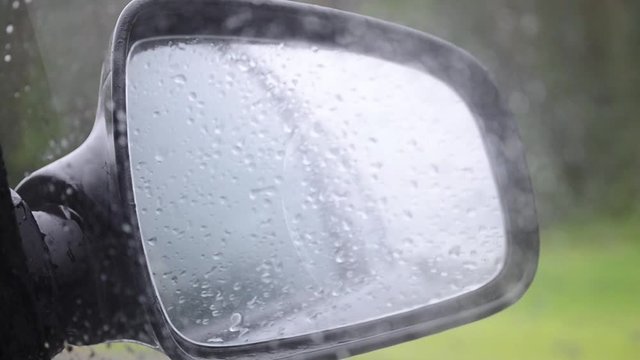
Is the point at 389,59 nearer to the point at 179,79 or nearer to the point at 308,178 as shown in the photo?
the point at 308,178

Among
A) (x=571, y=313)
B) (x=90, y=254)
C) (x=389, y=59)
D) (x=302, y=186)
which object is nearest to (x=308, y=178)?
(x=302, y=186)

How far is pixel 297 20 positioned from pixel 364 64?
147 millimetres

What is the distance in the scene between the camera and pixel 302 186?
5.11ft

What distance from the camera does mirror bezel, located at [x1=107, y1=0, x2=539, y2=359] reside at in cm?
142

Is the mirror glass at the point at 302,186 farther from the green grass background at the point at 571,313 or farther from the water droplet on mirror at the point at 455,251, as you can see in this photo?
the green grass background at the point at 571,313

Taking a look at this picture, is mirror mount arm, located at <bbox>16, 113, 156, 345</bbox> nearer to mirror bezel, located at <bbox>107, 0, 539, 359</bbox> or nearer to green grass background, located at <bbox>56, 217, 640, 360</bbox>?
mirror bezel, located at <bbox>107, 0, 539, 359</bbox>

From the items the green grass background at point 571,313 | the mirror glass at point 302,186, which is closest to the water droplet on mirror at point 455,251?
the mirror glass at point 302,186

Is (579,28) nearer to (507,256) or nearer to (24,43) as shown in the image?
(507,256)

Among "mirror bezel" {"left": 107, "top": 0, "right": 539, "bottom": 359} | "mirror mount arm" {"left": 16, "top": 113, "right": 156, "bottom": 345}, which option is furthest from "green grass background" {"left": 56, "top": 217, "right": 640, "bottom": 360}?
"mirror mount arm" {"left": 16, "top": 113, "right": 156, "bottom": 345}

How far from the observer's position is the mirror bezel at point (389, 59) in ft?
4.67

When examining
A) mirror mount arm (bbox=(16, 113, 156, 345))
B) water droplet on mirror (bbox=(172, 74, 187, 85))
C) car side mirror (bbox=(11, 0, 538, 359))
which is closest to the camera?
mirror mount arm (bbox=(16, 113, 156, 345))

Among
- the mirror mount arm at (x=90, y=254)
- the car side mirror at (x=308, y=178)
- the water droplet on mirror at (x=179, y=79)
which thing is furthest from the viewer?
the water droplet on mirror at (x=179, y=79)

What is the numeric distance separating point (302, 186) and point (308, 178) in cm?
2

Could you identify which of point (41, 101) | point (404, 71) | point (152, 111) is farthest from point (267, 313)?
point (41, 101)
